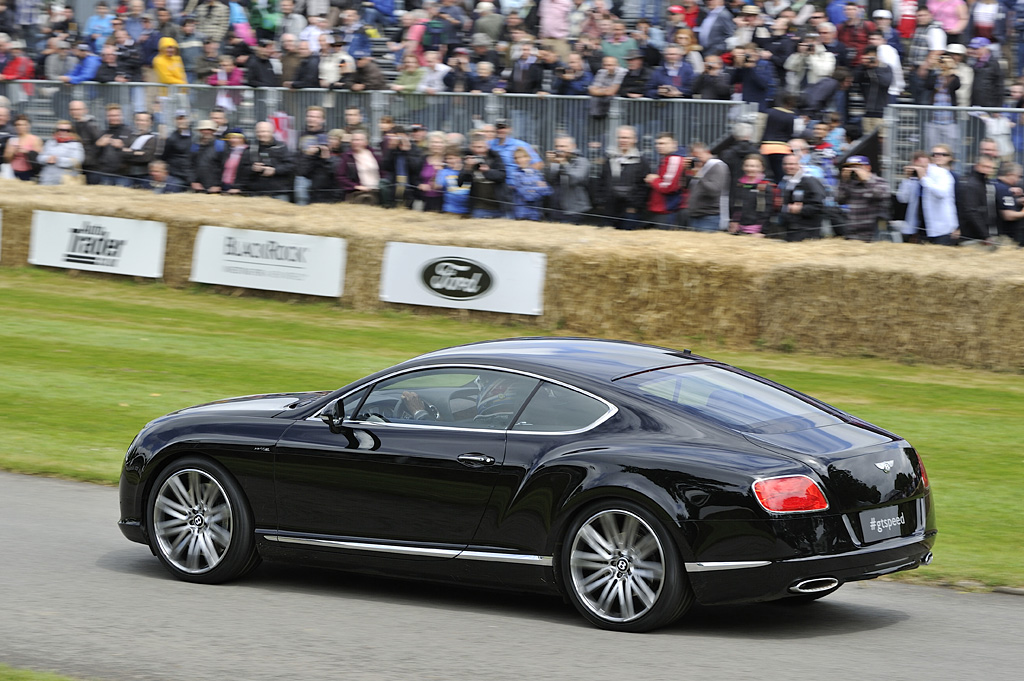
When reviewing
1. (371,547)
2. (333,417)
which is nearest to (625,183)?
(333,417)

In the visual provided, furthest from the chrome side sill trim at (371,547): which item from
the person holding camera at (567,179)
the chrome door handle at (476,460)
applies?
the person holding camera at (567,179)

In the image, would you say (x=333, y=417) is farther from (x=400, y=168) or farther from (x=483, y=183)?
(x=400, y=168)

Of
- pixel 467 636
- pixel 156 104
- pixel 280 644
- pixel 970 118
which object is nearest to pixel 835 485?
pixel 467 636

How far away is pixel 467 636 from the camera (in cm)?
679

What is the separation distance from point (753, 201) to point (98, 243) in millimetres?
10305

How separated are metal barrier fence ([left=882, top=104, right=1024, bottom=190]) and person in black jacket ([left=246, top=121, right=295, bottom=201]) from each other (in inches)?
355

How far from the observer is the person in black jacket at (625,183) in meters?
18.7

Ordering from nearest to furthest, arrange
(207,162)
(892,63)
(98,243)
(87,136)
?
(892,63)
(98,243)
(207,162)
(87,136)

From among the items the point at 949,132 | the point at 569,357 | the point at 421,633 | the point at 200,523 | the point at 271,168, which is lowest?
the point at 421,633

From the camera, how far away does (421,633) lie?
22.4 feet

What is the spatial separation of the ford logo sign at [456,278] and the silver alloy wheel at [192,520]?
10.9 meters

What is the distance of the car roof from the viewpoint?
7309 millimetres

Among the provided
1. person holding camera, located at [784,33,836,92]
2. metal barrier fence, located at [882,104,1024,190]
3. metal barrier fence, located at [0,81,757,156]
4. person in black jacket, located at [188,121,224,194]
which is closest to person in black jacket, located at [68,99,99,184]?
metal barrier fence, located at [0,81,757,156]

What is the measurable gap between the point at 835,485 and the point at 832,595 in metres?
1.62
